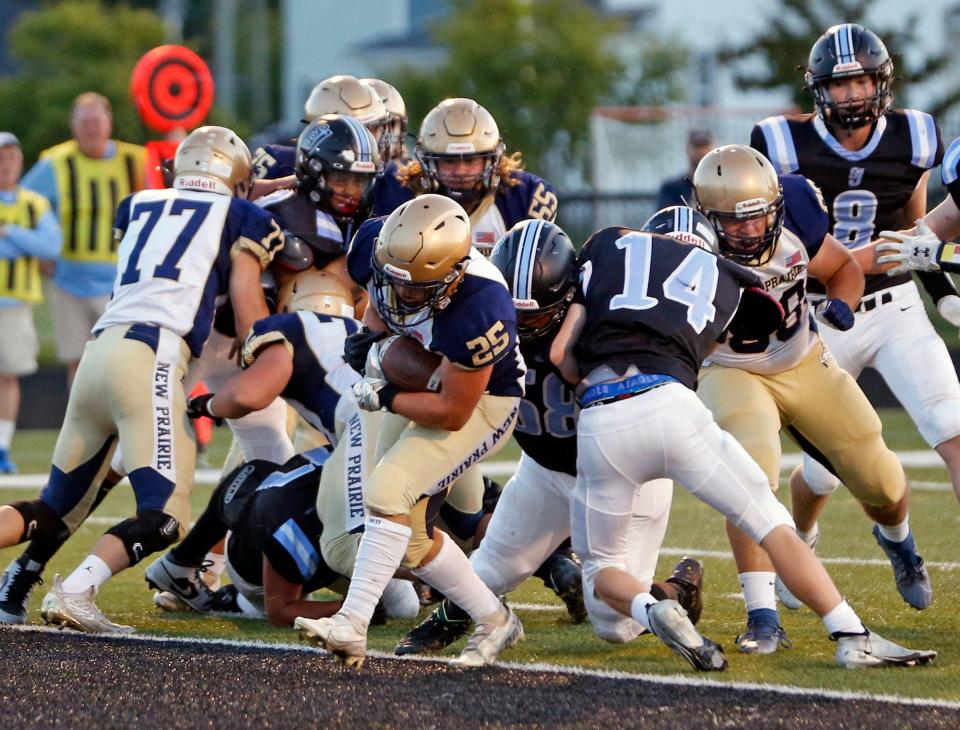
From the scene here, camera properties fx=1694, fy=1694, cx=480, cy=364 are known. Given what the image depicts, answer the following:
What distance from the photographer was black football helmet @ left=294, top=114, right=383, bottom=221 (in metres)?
5.87

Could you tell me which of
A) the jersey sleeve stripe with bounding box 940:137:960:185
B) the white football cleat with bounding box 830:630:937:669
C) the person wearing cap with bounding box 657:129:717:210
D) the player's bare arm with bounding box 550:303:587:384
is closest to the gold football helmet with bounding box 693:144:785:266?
the player's bare arm with bounding box 550:303:587:384

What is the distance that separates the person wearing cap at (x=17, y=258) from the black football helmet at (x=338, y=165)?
425 centimetres

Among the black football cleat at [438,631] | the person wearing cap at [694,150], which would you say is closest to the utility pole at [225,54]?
the person wearing cap at [694,150]

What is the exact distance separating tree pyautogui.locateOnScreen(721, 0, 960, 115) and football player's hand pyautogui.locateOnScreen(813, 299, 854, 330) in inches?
505

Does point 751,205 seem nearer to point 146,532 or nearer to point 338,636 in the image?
point 338,636

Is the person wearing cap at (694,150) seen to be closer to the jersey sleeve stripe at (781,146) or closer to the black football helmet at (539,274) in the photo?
the jersey sleeve stripe at (781,146)

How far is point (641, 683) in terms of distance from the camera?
425 centimetres

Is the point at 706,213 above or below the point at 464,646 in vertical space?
above

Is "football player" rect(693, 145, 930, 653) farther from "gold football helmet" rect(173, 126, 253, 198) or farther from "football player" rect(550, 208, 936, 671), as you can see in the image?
"gold football helmet" rect(173, 126, 253, 198)

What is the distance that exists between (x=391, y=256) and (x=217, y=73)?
29408 mm

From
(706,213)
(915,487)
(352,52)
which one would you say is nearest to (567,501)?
(706,213)

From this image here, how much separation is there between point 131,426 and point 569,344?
5.02 ft

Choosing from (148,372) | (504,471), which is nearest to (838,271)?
(148,372)

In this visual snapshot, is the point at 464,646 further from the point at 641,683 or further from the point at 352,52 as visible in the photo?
the point at 352,52
